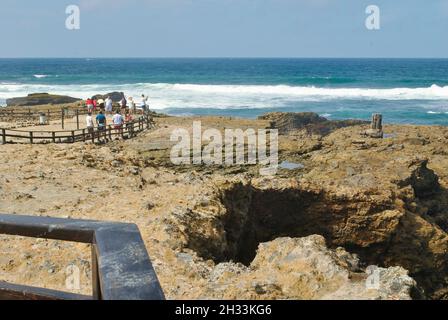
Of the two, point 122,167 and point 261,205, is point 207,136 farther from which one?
point 261,205

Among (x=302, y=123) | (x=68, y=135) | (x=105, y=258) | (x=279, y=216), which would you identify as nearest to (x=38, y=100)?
(x=302, y=123)

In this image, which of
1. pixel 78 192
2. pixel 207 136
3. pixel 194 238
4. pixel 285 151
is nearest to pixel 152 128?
pixel 207 136

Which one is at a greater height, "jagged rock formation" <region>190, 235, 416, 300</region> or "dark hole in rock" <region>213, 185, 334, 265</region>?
"jagged rock formation" <region>190, 235, 416, 300</region>

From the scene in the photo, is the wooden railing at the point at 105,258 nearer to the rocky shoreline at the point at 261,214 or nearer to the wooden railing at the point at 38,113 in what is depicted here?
the rocky shoreline at the point at 261,214

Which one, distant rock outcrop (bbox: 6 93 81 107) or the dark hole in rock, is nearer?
the dark hole in rock

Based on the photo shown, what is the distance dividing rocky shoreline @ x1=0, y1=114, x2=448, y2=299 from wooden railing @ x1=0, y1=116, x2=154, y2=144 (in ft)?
3.70

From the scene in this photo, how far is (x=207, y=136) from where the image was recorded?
2369 cm

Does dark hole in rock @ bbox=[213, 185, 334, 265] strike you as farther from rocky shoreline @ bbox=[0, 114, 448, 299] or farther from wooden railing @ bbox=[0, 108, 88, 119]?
wooden railing @ bbox=[0, 108, 88, 119]

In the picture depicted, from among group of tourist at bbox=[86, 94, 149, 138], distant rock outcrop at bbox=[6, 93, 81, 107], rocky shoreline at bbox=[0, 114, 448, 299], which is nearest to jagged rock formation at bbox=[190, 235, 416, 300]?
rocky shoreline at bbox=[0, 114, 448, 299]

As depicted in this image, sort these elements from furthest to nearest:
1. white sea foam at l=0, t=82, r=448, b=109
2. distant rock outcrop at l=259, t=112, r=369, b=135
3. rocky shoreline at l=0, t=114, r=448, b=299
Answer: white sea foam at l=0, t=82, r=448, b=109 < distant rock outcrop at l=259, t=112, r=369, b=135 < rocky shoreline at l=0, t=114, r=448, b=299

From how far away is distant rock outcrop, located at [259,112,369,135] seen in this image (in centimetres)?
3518

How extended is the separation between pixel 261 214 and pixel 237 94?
2648 inches

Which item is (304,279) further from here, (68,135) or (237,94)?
(237,94)

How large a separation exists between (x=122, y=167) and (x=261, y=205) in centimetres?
486
